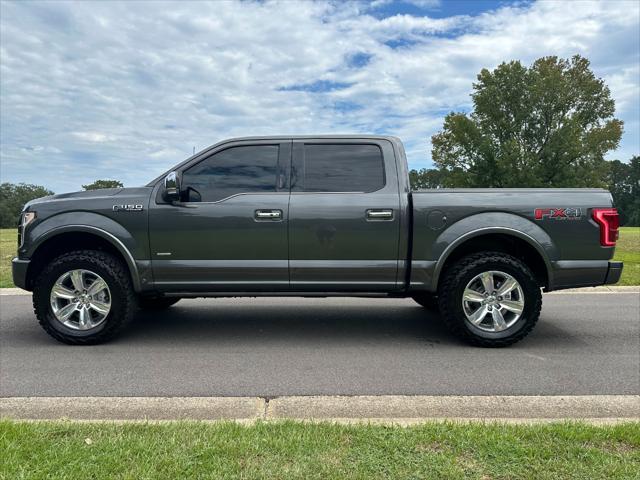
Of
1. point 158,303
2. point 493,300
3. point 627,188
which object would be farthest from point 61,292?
point 627,188

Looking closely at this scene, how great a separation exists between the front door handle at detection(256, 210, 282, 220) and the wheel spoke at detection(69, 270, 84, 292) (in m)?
1.83

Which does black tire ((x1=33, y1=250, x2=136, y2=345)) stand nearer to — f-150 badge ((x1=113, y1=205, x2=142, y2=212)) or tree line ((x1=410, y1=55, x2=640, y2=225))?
f-150 badge ((x1=113, y1=205, x2=142, y2=212))

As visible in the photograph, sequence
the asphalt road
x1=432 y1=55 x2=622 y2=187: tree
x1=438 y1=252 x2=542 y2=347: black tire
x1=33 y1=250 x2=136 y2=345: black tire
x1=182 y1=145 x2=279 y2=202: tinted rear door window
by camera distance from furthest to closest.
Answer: x1=432 y1=55 x2=622 y2=187: tree < x1=182 y1=145 x2=279 y2=202: tinted rear door window < x1=33 y1=250 x2=136 y2=345: black tire < x1=438 y1=252 x2=542 y2=347: black tire < the asphalt road


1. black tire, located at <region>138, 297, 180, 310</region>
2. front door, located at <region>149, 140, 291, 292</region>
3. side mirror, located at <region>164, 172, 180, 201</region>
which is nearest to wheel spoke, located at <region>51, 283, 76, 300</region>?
front door, located at <region>149, 140, 291, 292</region>

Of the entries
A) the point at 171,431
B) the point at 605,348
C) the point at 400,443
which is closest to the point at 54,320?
the point at 171,431

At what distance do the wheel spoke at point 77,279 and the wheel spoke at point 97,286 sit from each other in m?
0.08

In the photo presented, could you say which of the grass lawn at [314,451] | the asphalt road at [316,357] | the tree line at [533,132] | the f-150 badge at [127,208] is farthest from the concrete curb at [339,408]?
the tree line at [533,132]

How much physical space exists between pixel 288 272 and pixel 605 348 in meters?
3.20

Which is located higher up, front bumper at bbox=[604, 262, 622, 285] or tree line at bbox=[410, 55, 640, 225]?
tree line at bbox=[410, 55, 640, 225]

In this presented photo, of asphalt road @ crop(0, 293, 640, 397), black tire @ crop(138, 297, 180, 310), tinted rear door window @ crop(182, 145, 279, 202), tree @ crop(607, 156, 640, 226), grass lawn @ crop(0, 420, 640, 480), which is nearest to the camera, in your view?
grass lawn @ crop(0, 420, 640, 480)

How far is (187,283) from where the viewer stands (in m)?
4.79

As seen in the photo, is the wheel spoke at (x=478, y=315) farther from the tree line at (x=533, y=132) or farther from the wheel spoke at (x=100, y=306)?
the tree line at (x=533, y=132)

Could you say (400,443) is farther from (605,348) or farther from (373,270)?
(605,348)

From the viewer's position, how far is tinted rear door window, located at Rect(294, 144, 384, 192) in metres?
4.81
